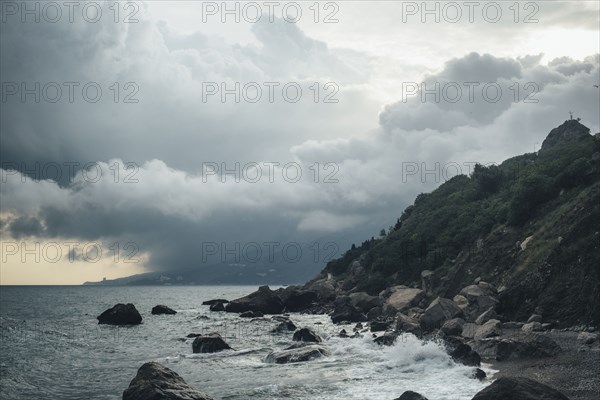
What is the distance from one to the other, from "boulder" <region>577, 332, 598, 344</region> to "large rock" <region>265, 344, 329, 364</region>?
1672 cm

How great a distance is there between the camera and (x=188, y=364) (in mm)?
37344

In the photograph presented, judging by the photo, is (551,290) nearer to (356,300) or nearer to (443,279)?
(443,279)

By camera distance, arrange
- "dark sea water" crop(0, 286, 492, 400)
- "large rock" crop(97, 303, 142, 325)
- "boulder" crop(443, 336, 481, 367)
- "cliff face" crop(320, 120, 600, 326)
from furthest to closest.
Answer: "large rock" crop(97, 303, 142, 325) → "cliff face" crop(320, 120, 600, 326) → "boulder" crop(443, 336, 481, 367) → "dark sea water" crop(0, 286, 492, 400)

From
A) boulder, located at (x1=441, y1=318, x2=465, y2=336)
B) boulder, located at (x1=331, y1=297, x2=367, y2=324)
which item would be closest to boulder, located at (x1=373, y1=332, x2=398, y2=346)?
boulder, located at (x1=441, y1=318, x2=465, y2=336)

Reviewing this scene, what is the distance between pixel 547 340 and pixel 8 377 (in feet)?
115

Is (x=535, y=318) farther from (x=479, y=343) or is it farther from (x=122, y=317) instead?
(x=122, y=317)

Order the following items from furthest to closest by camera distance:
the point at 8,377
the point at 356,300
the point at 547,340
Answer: the point at 356,300
the point at 8,377
the point at 547,340

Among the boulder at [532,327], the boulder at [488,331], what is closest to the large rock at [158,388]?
the boulder at [488,331]

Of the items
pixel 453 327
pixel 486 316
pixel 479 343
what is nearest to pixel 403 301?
pixel 486 316

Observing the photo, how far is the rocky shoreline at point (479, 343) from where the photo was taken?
69.6 ft

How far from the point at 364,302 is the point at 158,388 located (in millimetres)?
51114

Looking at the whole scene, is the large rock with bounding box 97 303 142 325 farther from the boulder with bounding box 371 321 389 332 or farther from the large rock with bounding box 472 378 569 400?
the large rock with bounding box 472 378 569 400

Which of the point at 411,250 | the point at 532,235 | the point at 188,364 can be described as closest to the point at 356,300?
the point at 411,250

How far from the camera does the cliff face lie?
38.8 metres
